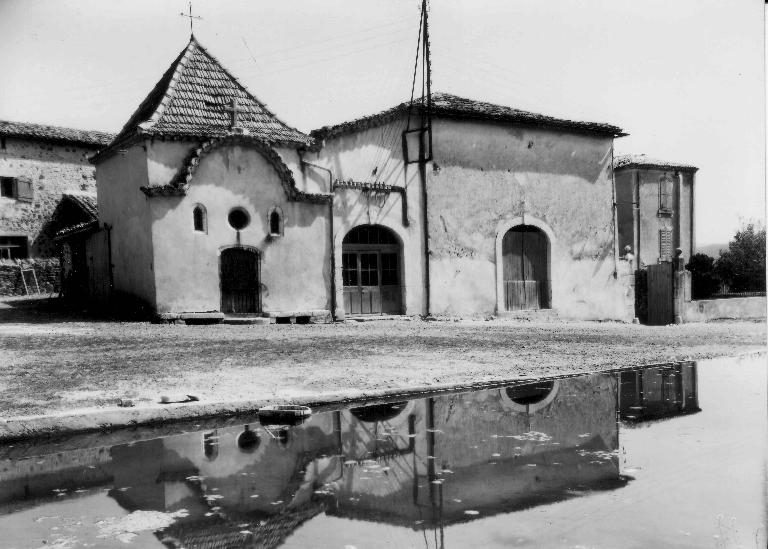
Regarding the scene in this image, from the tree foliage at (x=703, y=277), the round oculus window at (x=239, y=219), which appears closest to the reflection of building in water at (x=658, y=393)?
the round oculus window at (x=239, y=219)

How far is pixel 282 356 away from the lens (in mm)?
9547

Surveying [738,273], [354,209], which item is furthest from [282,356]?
[738,273]

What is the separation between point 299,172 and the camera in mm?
16328

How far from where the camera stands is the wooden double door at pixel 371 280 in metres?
17.3

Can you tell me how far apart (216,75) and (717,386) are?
1298 cm

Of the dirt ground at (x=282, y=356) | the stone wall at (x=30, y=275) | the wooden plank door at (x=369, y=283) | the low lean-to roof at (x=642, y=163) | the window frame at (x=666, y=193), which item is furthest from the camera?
the window frame at (x=666, y=193)

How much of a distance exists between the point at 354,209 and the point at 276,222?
2053 mm

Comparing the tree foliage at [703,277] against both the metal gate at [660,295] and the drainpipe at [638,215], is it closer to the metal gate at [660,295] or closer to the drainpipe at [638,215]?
the drainpipe at [638,215]

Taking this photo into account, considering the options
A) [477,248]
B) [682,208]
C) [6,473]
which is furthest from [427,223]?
[682,208]

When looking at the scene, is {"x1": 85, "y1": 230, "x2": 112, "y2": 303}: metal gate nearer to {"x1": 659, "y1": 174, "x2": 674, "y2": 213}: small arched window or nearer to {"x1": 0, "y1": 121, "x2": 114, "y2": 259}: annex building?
{"x1": 0, "y1": 121, "x2": 114, "y2": 259}: annex building

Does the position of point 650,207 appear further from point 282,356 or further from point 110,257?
point 282,356

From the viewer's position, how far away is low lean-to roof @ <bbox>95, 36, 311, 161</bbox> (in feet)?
49.4

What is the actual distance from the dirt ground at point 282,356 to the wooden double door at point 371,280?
5.55 ft

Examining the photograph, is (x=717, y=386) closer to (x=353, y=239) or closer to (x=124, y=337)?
(x=124, y=337)
